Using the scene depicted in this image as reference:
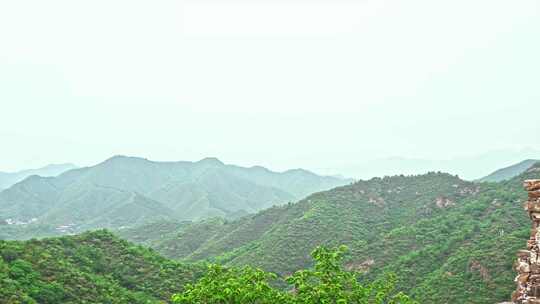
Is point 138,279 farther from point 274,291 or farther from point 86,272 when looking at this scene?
point 274,291

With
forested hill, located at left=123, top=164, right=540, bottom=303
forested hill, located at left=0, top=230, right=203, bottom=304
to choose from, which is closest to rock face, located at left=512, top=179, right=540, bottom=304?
forested hill, located at left=123, top=164, right=540, bottom=303

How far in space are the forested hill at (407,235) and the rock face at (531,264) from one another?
15963 mm

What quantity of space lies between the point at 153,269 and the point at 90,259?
556 cm

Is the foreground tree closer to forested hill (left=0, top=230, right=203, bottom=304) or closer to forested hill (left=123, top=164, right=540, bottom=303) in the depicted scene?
forested hill (left=0, top=230, right=203, bottom=304)

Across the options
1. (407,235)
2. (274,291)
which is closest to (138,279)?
(274,291)

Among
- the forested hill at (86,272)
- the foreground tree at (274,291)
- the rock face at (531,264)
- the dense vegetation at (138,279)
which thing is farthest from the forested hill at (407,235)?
the foreground tree at (274,291)

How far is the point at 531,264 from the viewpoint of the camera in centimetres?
1487

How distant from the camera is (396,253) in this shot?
152ft

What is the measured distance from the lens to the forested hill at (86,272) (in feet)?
78.5

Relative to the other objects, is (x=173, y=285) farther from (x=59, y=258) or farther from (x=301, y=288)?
(x=301, y=288)

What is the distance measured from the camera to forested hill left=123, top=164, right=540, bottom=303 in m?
33.5

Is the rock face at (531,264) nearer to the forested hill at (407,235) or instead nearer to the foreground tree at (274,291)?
the foreground tree at (274,291)

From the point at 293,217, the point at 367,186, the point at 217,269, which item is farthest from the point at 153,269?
the point at 367,186

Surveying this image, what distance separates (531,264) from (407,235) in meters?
37.2
